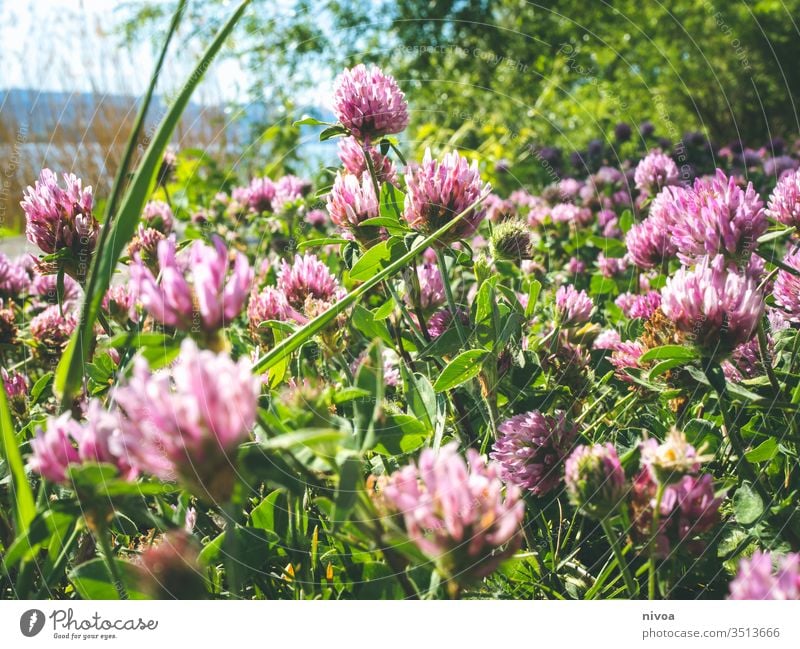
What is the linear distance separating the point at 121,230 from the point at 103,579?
269 mm

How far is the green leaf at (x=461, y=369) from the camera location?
0.67 metres

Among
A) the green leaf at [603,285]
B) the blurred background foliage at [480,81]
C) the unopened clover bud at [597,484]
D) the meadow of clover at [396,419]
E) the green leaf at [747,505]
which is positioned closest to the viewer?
the meadow of clover at [396,419]

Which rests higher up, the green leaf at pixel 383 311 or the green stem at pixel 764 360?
the green leaf at pixel 383 311

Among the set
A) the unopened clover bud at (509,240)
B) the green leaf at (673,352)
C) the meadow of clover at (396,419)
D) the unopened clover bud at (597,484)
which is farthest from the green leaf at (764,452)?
the unopened clover bud at (509,240)

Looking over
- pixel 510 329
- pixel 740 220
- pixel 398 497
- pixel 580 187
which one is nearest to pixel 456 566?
pixel 398 497

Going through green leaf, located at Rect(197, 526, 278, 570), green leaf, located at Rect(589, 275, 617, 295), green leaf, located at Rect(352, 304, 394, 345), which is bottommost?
green leaf, located at Rect(197, 526, 278, 570)

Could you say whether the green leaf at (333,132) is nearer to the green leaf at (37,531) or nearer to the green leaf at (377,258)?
the green leaf at (377,258)

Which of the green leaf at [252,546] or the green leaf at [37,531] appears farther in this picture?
the green leaf at [252,546]

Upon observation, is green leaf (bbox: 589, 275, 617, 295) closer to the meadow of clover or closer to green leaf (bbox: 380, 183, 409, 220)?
the meadow of clover

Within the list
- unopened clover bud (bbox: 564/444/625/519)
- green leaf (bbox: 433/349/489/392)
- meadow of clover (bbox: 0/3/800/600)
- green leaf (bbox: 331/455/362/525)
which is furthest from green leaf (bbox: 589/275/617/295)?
green leaf (bbox: 331/455/362/525)

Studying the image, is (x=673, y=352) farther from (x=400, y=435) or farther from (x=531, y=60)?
(x=531, y=60)

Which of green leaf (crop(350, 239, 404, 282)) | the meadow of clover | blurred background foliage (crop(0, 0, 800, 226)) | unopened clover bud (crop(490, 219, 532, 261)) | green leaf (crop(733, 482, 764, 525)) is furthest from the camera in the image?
blurred background foliage (crop(0, 0, 800, 226))

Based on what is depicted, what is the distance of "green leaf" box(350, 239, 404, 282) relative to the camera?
782mm
